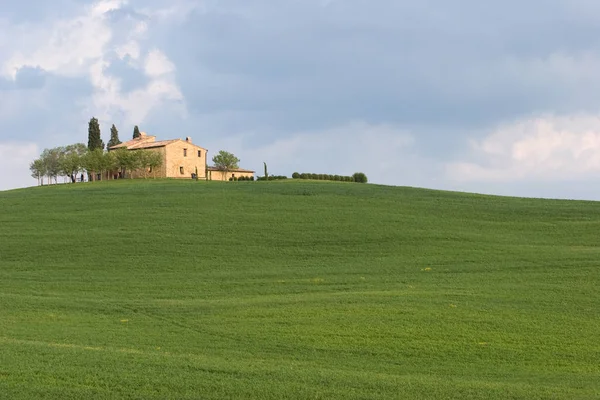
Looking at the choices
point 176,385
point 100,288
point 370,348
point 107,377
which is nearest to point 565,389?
point 370,348

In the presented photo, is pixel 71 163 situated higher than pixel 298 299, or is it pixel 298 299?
pixel 71 163

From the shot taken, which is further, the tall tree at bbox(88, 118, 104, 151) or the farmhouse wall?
the tall tree at bbox(88, 118, 104, 151)

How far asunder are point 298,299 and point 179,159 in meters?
62.9

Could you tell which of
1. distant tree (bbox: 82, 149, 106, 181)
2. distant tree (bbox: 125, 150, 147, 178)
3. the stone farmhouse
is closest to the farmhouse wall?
the stone farmhouse

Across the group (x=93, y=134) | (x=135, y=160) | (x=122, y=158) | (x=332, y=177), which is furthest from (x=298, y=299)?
(x=93, y=134)

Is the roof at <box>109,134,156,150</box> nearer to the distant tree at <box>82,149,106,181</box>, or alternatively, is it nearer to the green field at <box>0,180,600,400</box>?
the distant tree at <box>82,149,106,181</box>

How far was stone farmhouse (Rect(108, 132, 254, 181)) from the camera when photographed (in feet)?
252

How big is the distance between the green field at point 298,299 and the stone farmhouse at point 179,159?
135 feet

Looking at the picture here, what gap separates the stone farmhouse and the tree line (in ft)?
2.75

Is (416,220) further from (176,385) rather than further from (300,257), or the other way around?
(176,385)

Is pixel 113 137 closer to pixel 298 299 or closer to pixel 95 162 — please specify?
pixel 95 162

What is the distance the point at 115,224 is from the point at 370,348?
19.7 m

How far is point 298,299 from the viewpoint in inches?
674

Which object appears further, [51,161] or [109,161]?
[51,161]
